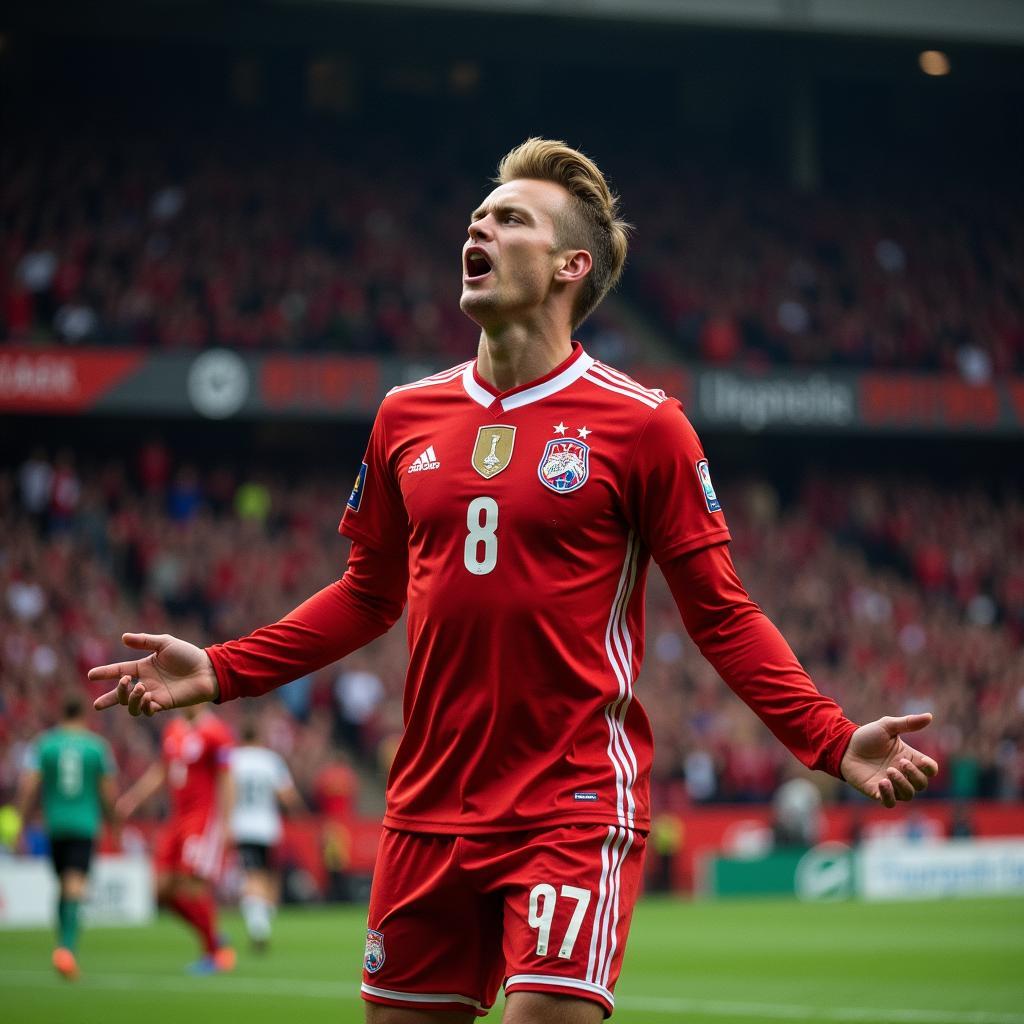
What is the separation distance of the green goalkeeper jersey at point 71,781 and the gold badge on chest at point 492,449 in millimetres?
10102

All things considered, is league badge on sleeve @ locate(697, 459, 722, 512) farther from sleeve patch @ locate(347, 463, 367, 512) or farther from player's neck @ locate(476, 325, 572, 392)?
sleeve patch @ locate(347, 463, 367, 512)

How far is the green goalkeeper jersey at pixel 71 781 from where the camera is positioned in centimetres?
1389

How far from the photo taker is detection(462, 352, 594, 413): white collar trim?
4652 mm

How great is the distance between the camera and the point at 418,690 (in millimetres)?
4535

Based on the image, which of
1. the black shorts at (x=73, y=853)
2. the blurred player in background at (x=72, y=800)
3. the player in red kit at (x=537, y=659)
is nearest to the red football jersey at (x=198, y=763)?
the blurred player in background at (x=72, y=800)

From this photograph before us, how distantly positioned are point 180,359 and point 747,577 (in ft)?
33.6

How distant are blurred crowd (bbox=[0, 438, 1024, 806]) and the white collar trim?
18643 mm

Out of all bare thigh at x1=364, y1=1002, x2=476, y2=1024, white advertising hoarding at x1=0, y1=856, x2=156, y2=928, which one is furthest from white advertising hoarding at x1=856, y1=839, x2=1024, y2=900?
bare thigh at x1=364, y1=1002, x2=476, y2=1024

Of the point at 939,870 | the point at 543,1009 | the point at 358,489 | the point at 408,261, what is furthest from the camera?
the point at 408,261

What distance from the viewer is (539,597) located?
14.4 feet

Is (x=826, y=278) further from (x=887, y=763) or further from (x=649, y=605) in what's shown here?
(x=887, y=763)

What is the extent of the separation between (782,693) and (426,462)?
1046 millimetres

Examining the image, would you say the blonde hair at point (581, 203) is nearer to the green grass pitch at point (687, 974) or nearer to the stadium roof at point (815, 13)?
the green grass pitch at point (687, 974)

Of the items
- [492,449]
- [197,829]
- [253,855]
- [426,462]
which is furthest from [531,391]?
[253,855]
